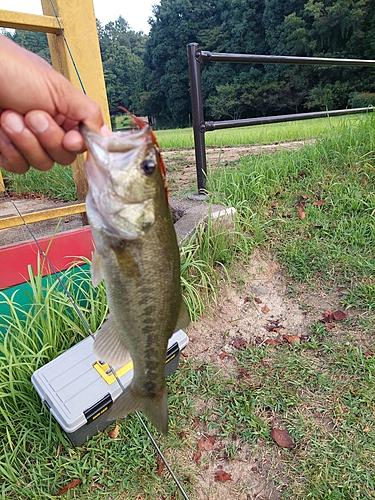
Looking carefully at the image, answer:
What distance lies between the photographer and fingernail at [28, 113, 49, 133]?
903 mm

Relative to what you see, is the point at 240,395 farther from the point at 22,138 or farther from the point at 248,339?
the point at 22,138

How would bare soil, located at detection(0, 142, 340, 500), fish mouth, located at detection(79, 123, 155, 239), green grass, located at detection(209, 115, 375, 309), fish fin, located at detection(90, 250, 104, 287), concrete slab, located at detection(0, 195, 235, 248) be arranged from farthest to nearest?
1. green grass, located at detection(209, 115, 375, 309)
2. concrete slab, located at detection(0, 195, 235, 248)
3. bare soil, located at detection(0, 142, 340, 500)
4. fish fin, located at detection(90, 250, 104, 287)
5. fish mouth, located at detection(79, 123, 155, 239)

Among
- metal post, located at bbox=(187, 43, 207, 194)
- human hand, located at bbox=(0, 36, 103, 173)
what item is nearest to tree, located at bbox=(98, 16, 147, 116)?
metal post, located at bbox=(187, 43, 207, 194)

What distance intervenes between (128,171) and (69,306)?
1.49 m

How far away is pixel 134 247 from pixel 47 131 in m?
0.37

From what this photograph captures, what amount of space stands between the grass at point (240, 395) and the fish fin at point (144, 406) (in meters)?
0.79

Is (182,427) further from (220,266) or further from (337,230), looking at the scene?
(337,230)

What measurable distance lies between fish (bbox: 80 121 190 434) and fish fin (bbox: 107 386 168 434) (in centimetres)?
2

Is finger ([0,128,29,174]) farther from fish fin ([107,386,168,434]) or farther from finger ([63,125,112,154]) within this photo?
fish fin ([107,386,168,434])

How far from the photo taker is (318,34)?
2827cm

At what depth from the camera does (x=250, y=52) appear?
34.4m

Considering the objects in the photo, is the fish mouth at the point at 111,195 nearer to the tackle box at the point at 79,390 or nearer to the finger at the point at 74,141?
the finger at the point at 74,141

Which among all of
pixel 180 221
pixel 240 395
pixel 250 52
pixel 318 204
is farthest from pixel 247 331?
pixel 250 52

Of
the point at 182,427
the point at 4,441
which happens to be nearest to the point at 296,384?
the point at 182,427
